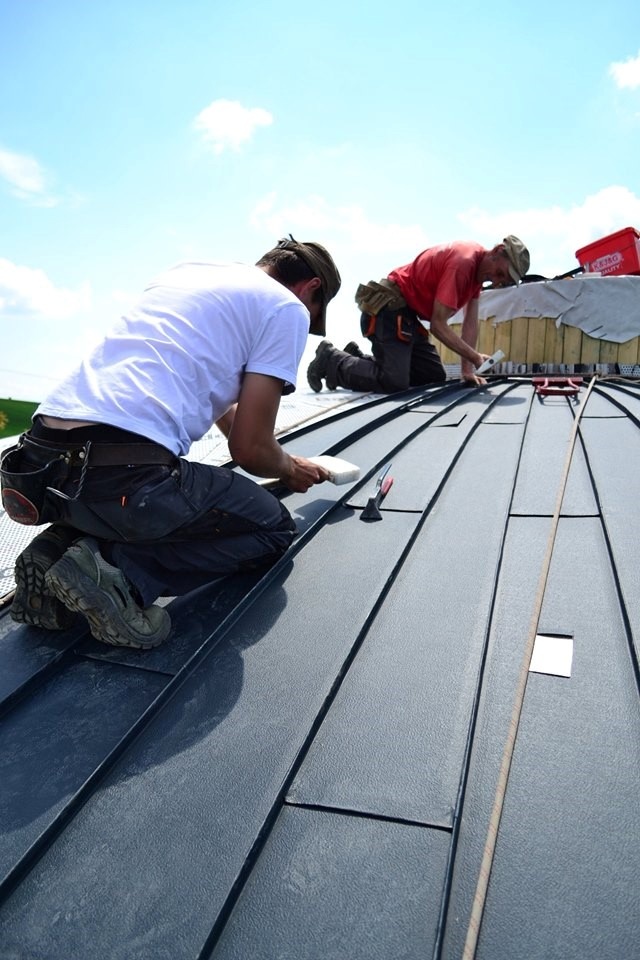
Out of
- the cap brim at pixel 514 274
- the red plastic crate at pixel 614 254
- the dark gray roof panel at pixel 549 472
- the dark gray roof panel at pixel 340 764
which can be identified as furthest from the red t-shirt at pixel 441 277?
the dark gray roof panel at pixel 340 764

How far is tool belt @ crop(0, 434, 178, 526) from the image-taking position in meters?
1.72

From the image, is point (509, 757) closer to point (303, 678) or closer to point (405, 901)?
point (405, 901)

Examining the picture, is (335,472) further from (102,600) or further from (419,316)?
(419,316)

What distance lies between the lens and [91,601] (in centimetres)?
167

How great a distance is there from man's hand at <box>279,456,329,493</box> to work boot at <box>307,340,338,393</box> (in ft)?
9.32

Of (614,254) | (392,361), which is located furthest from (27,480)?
(614,254)

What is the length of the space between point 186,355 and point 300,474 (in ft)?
2.18

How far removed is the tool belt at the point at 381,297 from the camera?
476 cm

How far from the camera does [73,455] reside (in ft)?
5.70

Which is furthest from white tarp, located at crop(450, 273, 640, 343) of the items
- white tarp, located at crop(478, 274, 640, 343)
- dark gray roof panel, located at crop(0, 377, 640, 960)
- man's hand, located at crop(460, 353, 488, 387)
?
dark gray roof panel, located at crop(0, 377, 640, 960)

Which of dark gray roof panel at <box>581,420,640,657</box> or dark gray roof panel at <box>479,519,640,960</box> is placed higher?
dark gray roof panel at <box>581,420,640,657</box>

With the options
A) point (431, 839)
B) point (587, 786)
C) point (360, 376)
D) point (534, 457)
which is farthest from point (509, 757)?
point (360, 376)

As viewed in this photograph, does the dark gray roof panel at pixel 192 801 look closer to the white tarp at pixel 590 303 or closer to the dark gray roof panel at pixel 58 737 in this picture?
the dark gray roof panel at pixel 58 737

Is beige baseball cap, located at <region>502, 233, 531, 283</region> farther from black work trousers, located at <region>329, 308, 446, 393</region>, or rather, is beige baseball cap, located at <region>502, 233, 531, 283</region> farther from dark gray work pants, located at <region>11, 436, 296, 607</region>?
dark gray work pants, located at <region>11, 436, 296, 607</region>
